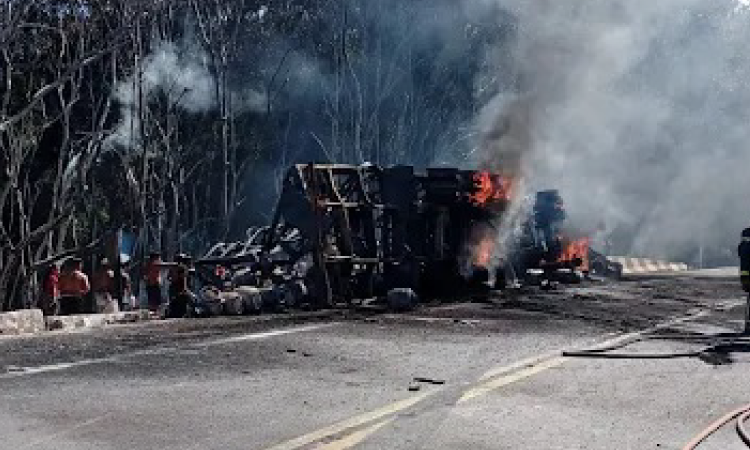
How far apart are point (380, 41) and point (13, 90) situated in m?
14.4

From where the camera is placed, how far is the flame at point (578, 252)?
23641 millimetres

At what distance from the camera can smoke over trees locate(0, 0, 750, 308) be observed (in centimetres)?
2208

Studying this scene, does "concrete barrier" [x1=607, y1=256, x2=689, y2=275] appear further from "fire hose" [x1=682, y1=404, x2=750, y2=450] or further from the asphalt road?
"fire hose" [x1=682, y1=404, x2=750, y2=450]

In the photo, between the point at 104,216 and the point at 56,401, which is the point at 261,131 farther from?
Result: the point at 56,401

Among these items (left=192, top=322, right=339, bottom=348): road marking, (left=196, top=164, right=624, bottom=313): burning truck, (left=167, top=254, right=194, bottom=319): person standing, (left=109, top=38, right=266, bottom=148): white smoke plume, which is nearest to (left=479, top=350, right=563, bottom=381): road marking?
(left=192, top=322, right=339, bottom=348): road marking

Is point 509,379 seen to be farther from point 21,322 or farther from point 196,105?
point 196,105

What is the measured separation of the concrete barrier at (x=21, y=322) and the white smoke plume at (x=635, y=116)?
12.7 meters

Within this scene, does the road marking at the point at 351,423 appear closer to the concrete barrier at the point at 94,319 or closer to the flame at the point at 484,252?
the concrete barrier at the point at 94,319

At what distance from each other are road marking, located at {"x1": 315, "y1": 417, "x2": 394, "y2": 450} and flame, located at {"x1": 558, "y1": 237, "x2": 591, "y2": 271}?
17.3 metres

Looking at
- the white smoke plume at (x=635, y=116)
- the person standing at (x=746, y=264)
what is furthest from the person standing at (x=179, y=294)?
the white smoke plume at (x=635, y=116)

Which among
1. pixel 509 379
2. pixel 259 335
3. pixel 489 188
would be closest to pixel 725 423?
pixel 509 379

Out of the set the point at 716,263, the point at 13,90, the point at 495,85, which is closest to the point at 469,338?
the point at 13,90

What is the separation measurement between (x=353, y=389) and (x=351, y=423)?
4.45ft

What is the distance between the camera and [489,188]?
20141 mm
